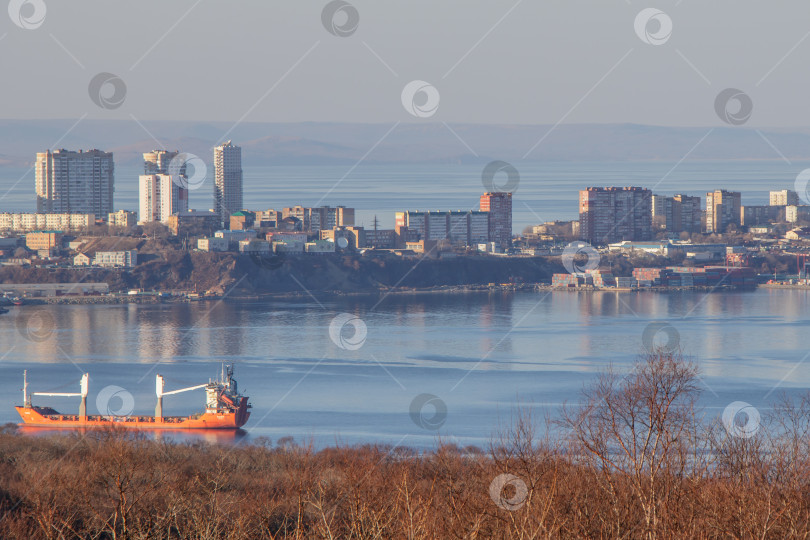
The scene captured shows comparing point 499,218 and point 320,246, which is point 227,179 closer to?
point 499,218

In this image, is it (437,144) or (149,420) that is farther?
(437,144)

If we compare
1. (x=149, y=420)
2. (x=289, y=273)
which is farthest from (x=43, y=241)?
(x=149, y=420)

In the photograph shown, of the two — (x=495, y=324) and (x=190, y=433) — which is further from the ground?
(x=495, y=324)

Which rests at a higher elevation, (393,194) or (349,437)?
(393,194)

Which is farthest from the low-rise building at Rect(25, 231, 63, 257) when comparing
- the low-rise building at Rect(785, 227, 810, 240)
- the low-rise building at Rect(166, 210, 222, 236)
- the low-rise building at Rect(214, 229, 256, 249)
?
the low-rise building at Rect(785, 227, 810, 240)

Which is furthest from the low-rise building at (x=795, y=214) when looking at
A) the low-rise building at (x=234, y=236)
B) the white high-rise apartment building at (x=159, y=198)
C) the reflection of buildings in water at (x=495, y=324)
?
the white high-rise apartment building at (x=159, y=198)

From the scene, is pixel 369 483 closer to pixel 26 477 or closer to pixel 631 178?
pixel 26 477

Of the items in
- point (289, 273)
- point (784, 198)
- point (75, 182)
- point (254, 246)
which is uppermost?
point (75, 182)

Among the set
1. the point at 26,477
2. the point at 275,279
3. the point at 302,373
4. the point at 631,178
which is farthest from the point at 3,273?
the point at 631,178
